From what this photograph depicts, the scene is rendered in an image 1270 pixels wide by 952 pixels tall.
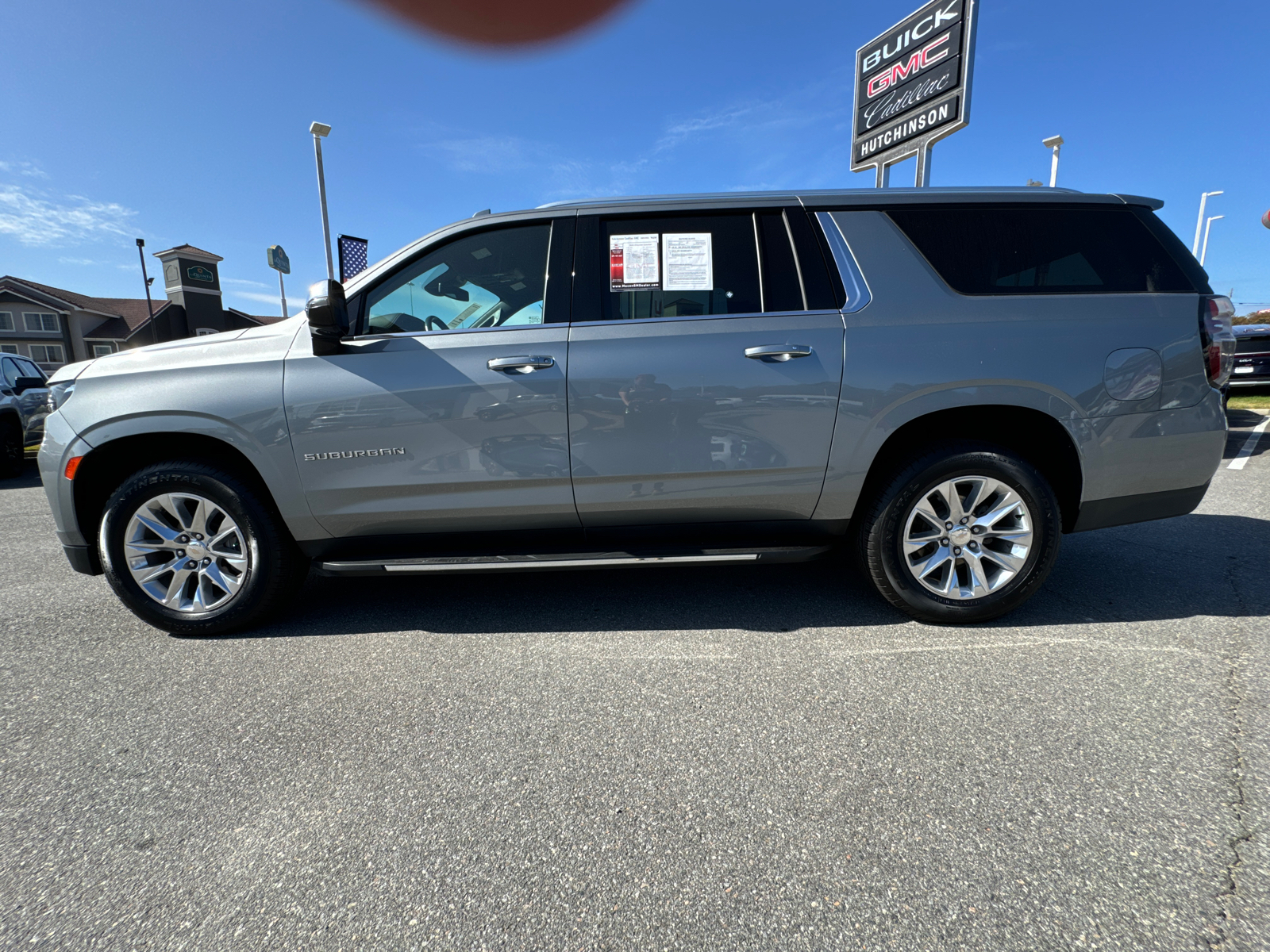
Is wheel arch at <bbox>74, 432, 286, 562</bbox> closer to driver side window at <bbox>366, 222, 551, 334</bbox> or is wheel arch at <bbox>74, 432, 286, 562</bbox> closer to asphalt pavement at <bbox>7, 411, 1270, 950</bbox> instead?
asphalt pavement at <bbox>7, 411, 1270, 950</bbox>

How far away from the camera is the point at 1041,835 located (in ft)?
5.47

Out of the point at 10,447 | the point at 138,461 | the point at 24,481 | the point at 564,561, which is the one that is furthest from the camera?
the point at 10,447

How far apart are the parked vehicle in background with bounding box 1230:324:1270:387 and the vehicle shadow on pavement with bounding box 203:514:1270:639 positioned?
385 inches

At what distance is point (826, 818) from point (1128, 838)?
0.77 metres

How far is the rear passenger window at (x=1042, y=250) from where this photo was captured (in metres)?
2.88

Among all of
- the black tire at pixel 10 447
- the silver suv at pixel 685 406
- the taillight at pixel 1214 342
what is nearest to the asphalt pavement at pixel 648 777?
the silver suv at pixel 685 406

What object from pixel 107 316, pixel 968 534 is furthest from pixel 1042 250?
pixel 107 316

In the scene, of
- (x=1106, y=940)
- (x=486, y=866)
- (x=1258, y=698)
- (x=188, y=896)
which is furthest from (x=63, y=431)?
(x=1258, y=698)

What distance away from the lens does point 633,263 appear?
2969mm

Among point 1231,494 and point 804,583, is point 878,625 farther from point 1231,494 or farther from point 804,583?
point 1231,494

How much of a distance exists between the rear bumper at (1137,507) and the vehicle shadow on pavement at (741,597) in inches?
18.9

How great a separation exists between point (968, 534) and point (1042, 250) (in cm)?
137

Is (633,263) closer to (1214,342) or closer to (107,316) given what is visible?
(1214,342)

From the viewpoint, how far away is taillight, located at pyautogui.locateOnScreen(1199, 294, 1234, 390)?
2.82 m
